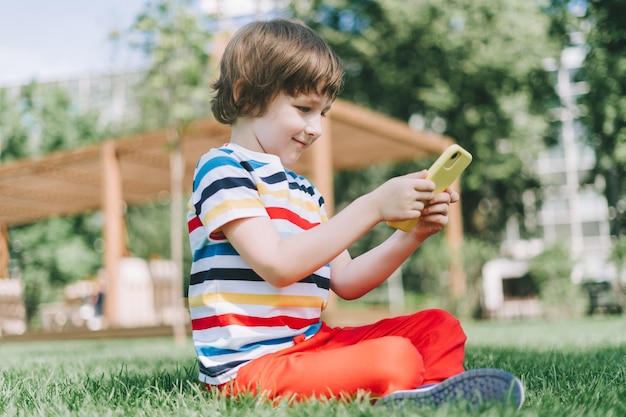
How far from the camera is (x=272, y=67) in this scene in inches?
87.0

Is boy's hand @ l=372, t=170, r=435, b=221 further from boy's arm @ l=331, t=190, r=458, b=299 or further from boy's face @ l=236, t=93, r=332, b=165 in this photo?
boy's face @ l=236, t=93, r=332, b=165

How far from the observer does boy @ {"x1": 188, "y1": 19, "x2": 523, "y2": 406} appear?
2004mm

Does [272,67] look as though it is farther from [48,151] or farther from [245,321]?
[48,151]

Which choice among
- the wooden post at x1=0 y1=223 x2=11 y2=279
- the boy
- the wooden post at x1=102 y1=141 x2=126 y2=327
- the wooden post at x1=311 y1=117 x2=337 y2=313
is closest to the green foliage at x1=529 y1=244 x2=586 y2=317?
the wooden post at x1=311 y1=117 x2=337 y2=313

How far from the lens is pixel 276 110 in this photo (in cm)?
224

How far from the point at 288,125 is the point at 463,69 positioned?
2016cm

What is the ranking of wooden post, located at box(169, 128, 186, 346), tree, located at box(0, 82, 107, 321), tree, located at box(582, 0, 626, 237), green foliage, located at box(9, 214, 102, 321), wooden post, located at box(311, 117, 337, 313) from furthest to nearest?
tree, located at box(0, 82, 107, 321), green foliage, located at box(9, 214, 102, 321), wooden post, located at box(311, 117, 337, 313), wooden post, located at box(169, 128, 186, 346), tree, located at box(582, 0, 626, 237)

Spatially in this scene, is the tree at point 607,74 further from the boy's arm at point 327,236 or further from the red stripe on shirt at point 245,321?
the red stripe on shirt at point 245,321

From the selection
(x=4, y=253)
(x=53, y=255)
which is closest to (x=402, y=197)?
(x=4, y=253)

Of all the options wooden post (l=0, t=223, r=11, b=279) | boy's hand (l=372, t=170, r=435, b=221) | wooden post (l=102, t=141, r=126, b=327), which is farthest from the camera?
wooden post (l=0, t=223, r=11, b=279)

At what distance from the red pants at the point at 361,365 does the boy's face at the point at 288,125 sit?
22.5 inches

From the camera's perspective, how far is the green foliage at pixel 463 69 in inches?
835

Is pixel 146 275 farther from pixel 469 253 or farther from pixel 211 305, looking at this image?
pixel 211 305

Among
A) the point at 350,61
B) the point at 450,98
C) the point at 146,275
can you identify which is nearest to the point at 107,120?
the point at 350,61
